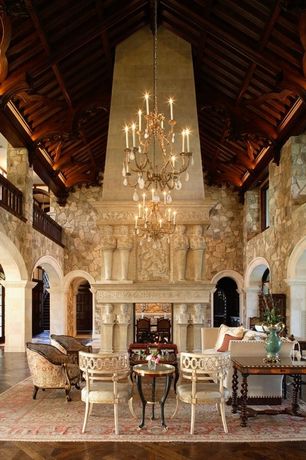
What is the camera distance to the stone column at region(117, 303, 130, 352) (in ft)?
35.7

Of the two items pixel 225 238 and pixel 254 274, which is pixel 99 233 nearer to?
pixel 225 238

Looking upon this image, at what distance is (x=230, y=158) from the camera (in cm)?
1652

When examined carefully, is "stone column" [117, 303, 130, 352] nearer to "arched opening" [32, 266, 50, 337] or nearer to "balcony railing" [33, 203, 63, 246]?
"balcony railing" [33, 203, 63, 246]

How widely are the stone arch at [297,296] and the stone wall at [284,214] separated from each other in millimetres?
478

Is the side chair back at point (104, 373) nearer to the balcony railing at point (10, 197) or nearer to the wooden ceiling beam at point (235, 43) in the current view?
the balcony railing at point (10, 197)

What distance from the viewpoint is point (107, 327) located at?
10.9 meters

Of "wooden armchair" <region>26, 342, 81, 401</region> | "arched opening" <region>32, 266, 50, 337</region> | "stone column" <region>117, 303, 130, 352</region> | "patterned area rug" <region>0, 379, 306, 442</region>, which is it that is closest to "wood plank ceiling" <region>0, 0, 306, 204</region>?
"stone column" <region>117, 303, 130, 352</region>

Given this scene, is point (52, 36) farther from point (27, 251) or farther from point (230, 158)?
point (230, 158)

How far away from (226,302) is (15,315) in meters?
9.66

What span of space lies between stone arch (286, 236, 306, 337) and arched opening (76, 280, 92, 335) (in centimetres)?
1088

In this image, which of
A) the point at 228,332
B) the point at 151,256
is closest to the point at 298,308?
the point at 228,332

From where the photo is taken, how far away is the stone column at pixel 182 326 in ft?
35.5

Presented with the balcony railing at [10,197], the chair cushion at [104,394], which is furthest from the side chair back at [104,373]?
the balcony railing at [10,197]

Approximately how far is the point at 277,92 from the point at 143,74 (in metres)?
3.03
